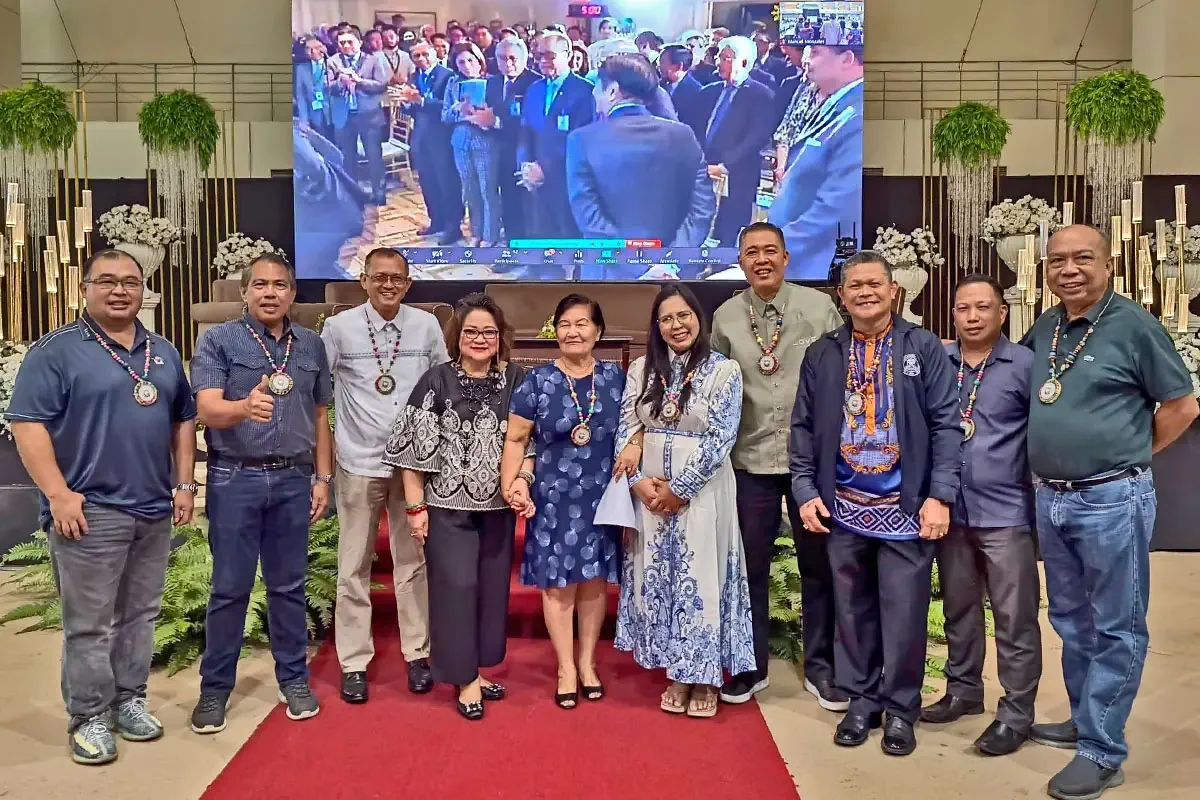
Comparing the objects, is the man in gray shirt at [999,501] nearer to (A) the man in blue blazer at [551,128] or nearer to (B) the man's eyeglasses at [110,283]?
(B) the man's eyeglasses at [110,283]

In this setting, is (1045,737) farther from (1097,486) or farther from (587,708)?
(587,708)

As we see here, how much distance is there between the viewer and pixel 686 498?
3131 mm

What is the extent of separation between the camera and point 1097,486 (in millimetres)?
2697

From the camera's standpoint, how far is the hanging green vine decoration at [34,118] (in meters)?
8.06

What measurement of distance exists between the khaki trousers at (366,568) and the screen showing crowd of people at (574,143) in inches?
237

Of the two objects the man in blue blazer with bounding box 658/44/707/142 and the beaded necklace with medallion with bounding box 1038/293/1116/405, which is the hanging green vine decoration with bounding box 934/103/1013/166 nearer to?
the man in blue blazer with bounding box 658/44/707/142

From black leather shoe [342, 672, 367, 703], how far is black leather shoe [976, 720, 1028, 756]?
2.05 meters

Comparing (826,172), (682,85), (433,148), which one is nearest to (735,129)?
(682,85)

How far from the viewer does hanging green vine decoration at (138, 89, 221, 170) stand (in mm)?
8906

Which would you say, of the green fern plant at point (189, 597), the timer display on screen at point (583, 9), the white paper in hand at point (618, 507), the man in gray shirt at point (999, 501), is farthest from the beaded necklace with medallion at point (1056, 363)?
the timer display on screen at point (583, 9)

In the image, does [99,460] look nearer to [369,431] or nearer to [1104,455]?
[369,431]

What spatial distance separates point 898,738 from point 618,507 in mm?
1119

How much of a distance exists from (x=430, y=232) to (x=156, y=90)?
388cm

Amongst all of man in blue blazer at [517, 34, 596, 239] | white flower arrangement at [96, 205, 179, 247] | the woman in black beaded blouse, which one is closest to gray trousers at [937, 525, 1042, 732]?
the woman in black beaded blouse
